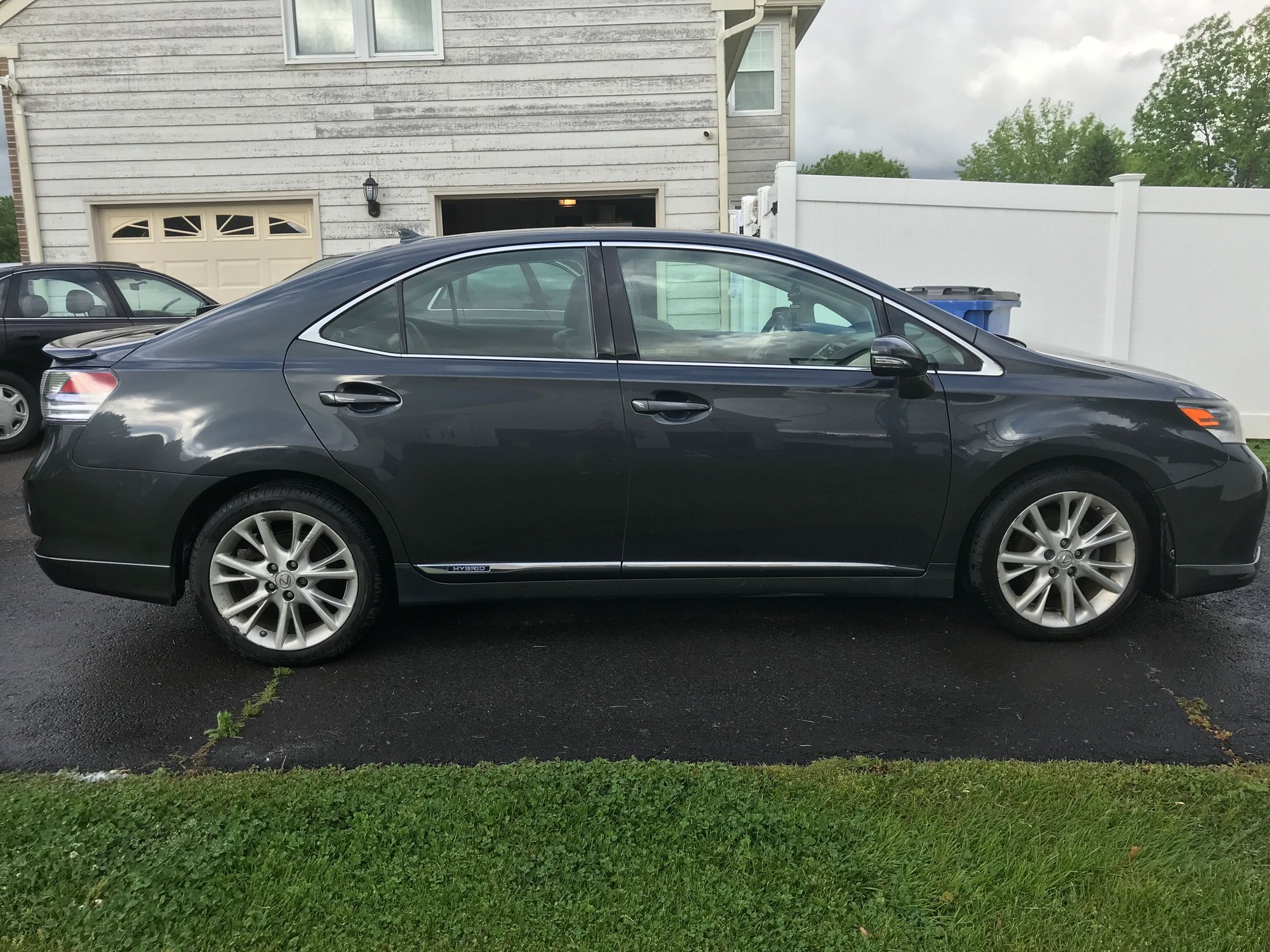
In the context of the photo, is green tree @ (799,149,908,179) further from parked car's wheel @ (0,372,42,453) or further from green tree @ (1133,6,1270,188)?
parked car's wheel @ (0,372,42,453)

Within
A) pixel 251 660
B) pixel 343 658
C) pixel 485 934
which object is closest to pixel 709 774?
pixel 485 934

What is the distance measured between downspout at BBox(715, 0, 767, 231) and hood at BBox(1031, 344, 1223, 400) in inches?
276

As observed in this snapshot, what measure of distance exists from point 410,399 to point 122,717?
1.48 metres

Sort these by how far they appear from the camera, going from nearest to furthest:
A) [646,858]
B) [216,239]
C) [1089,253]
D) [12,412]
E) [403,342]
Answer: [646,858] → [403,342] → [12,412] → [1089,253] → [216,239]

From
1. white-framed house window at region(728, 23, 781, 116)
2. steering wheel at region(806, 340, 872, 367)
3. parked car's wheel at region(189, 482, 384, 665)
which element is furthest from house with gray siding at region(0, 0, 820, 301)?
parked car's wheel at region(189, 482, 384, 665)

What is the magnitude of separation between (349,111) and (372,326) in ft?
27.2

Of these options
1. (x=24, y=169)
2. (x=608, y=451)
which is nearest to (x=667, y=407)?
(x=608, y=451)

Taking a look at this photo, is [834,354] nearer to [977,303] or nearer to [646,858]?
[646,858]

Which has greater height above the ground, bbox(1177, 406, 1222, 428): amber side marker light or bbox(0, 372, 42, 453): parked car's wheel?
bbox(1177, 406, 1222, 428): amber side marker light

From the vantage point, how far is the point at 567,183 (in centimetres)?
1123

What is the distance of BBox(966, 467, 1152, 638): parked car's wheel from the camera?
3959mm

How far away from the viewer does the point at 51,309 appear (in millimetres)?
8523

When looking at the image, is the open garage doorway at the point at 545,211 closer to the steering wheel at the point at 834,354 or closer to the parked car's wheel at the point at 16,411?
the parked car's wheel at the point at 16,411

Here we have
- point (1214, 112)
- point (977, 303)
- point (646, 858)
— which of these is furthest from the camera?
point (1214, 112)
